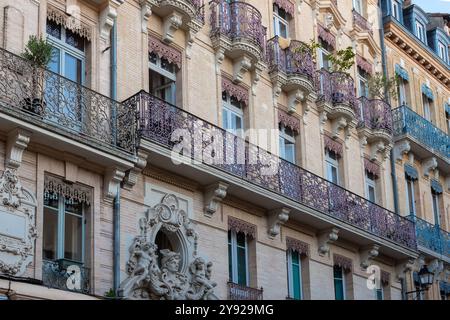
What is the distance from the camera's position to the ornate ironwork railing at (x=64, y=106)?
50.4 ft

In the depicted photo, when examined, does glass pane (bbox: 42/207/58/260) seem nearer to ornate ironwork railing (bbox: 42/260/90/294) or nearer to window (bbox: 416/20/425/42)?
ornate ironwork railing (bbox: 42/260/90/294)

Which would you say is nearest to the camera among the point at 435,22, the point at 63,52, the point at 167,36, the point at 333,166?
the point at 63,52

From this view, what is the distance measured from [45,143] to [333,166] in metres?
10.9

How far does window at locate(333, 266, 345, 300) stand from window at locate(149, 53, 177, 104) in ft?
21.9

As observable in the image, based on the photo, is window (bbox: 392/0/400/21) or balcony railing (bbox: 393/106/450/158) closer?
balcony railing (bbox: 393/106/450/158)

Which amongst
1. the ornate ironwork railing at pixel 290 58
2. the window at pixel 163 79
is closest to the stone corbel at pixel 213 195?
the window at pixel 163 79

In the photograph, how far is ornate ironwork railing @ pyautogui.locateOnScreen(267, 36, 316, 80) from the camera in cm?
2280

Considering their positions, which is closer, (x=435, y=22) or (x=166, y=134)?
(x=166, y=134)

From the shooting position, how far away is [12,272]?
14836 mm

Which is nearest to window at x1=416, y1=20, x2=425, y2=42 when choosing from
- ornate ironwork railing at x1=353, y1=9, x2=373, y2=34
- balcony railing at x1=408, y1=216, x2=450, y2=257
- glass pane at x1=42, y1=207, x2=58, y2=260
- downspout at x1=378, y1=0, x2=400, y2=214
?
downspout at x1=378, y1=0, x2=400, y2=214

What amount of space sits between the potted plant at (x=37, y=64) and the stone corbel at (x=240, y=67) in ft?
21.0
